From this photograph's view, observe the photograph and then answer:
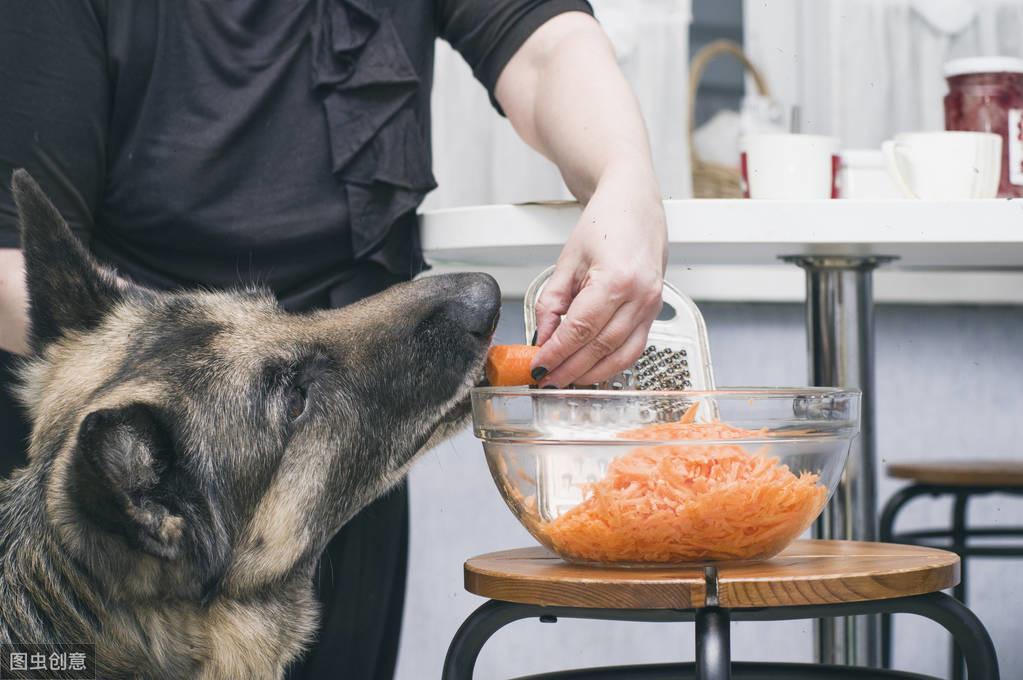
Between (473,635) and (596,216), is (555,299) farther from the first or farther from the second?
(473,635)

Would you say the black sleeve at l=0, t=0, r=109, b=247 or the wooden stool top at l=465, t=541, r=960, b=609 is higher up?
the black sleeve at l=0, t=0, r=109, b=247

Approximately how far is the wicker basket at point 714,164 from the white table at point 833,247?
0.65 meters

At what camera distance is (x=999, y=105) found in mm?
1640

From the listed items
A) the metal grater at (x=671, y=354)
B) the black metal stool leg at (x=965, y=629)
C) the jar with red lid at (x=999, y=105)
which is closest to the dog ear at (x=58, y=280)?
the metal grater at (x=671, y=354)

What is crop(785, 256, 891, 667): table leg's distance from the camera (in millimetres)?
1595

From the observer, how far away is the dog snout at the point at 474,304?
123 cm

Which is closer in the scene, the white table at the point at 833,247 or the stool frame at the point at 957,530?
the white table at the point at 833,247

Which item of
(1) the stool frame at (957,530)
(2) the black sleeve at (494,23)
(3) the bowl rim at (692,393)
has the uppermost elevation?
(2) the black sleeve at (494,23)

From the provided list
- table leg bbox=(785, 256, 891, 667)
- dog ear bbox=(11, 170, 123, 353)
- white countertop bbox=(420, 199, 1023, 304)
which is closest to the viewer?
dog ear bbox=(11, 170, 123, 353)

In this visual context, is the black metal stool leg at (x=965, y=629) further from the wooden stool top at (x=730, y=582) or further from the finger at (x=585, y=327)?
the finger at (x=585, y=327)

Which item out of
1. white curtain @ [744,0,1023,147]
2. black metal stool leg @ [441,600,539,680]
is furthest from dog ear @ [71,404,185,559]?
white curtain @ [744,0,1023,147]

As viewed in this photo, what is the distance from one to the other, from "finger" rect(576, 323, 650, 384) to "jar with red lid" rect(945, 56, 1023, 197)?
2.54 feet

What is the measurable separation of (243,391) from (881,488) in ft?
6.72

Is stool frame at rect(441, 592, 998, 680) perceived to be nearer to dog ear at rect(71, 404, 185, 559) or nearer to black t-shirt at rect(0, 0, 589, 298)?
dog ear at rect(71, 404, 185, 559)
